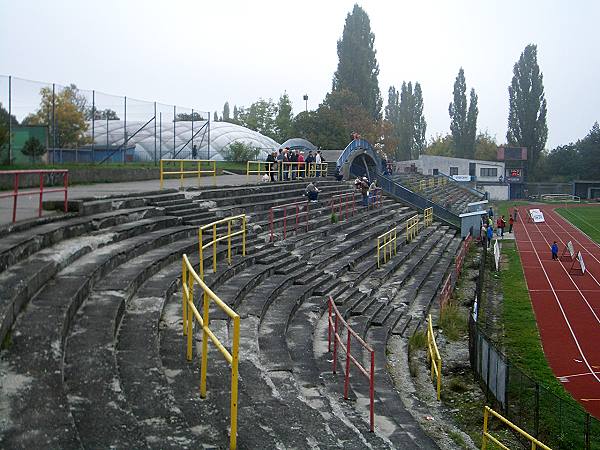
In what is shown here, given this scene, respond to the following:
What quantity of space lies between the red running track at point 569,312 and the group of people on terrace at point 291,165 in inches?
422

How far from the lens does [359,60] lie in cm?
6419

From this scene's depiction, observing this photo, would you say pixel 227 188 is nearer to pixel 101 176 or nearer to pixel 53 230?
pixel 101 176

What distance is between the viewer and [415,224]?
27656 millimetres

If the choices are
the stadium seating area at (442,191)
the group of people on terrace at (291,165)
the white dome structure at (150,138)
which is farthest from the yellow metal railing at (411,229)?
the stadium seating area at (442,191)

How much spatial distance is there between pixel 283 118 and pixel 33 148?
5349 cm

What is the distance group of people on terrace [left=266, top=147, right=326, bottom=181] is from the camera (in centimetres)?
2677

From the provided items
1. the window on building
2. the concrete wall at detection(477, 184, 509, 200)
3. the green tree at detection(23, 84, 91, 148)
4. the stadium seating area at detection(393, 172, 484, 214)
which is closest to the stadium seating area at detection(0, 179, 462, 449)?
the green tree at detection(23, 84, 91, 148)

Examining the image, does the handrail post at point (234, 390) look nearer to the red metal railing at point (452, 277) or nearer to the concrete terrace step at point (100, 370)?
the concrete terrace step at point (100, 370)

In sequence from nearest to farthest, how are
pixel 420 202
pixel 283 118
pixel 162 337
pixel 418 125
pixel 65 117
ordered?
pixel 162 337, pixel 65 117, pixel 420 202, pixel 283 118, pixel 418 125

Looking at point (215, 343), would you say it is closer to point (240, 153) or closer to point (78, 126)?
point (78, 126)

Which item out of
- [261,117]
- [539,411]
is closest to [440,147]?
[261,117]

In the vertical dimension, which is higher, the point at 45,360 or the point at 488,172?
the point at 488,172

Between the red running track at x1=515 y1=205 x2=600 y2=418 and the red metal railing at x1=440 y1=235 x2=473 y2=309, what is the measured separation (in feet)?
8.63

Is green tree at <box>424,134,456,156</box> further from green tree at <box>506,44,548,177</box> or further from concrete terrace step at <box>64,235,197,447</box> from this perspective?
concrete terrace step at <box>64,235,197,447</box>
